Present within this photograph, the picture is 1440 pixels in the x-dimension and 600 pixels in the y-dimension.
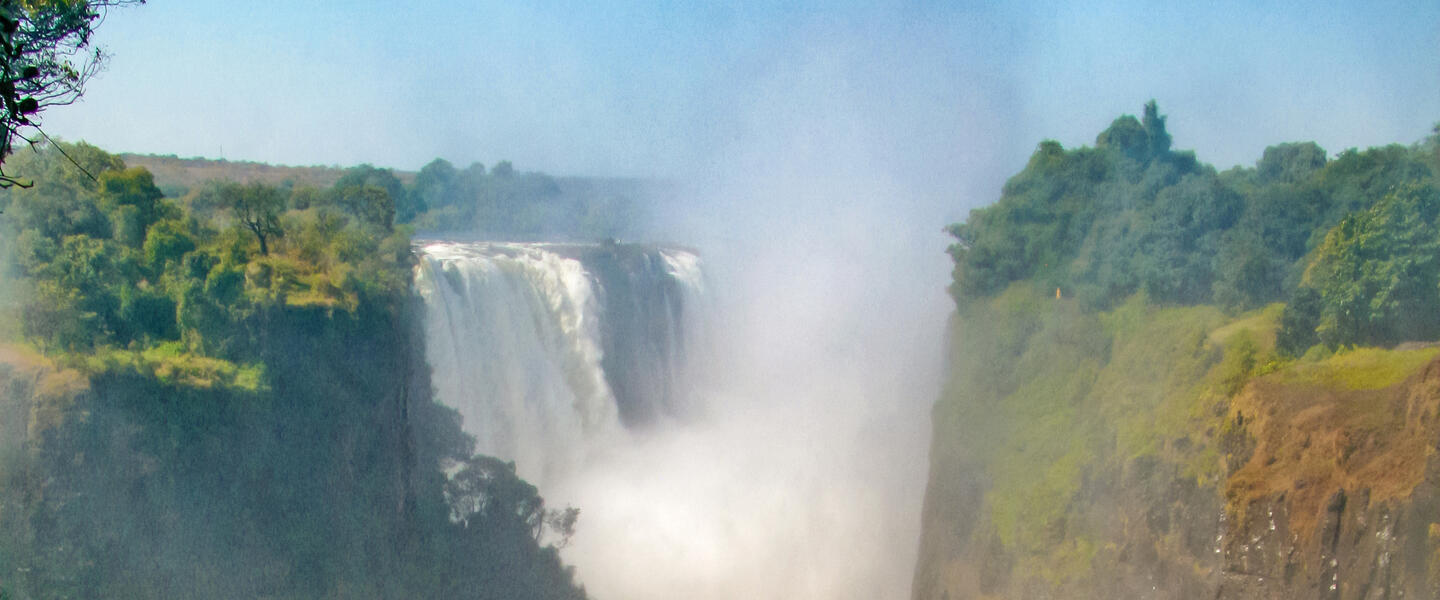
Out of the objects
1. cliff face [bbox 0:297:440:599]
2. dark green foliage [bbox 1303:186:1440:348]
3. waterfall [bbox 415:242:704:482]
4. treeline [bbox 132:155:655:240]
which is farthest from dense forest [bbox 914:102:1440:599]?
treeline [bbox 132:155:655:240]

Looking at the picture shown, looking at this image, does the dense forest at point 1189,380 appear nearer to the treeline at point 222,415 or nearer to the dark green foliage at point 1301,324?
the dark green foliage at point 1301,324

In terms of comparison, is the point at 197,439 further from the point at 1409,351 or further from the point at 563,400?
the point at 1409,351

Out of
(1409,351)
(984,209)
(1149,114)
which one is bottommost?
(1409,351)

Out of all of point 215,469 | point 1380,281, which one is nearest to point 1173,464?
point 1380,281

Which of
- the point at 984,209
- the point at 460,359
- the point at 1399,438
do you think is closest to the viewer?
the point at 1399,438

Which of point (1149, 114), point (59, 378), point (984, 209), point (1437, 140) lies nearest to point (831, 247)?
point (984, 209)
